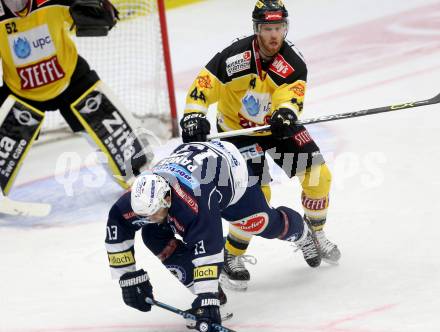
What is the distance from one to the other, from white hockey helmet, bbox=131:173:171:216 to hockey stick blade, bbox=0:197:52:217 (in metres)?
2.30

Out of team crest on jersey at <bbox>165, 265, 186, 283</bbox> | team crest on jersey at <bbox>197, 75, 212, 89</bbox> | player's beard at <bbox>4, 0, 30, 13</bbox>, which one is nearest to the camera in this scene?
team crest on jersey at <bbox>165, 265, 186, 283</bbox>

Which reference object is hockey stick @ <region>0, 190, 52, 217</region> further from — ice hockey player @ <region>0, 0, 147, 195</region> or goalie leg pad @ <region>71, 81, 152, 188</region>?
goalie leg pad @ <region>71, 81, 152, 188</region>

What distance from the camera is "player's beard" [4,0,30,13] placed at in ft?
17.3

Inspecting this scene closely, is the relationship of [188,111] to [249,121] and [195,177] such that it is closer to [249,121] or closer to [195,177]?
[249,121]

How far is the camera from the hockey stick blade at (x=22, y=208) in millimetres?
5674

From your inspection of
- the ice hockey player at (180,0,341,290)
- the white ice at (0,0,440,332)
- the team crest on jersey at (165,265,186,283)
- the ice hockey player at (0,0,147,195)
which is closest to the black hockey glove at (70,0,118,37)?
the ice hockey player at (0,0,147,195)

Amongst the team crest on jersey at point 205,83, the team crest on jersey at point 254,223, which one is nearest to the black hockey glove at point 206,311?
the team crest on jersey at point 254,223

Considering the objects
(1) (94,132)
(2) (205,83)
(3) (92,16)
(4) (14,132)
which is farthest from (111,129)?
(2) (205,83)

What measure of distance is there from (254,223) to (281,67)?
29.0 inches

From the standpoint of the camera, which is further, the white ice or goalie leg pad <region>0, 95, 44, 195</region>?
goalie leg pad <region>0, 95, 44, 195</region>

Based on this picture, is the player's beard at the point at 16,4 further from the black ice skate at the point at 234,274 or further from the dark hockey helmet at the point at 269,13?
the black ice skate at the point at 234,274

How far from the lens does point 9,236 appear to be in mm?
5371

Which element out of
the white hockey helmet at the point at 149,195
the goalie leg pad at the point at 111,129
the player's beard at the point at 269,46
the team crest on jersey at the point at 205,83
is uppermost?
the player's beard at the point at 269,46

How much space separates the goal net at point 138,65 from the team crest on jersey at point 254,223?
2863 mm
